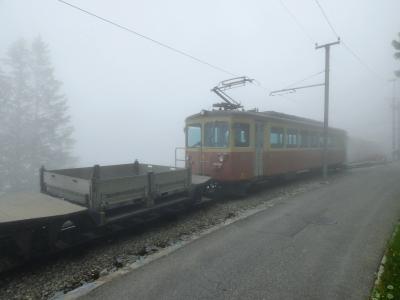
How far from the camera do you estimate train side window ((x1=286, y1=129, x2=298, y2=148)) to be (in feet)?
47.4

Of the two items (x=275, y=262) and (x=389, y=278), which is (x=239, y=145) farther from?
(x=389, y=278)

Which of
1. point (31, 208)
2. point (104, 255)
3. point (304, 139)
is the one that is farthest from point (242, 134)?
point (31, 208)

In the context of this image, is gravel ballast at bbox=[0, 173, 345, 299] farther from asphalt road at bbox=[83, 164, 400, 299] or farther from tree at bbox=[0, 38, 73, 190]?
tree at bbox=[0, 38, 73, 190]

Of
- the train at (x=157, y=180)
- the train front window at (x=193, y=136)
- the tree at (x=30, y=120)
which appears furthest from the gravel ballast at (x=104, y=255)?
the tree at (x=30, y=120)

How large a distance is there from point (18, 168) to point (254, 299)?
24720mm

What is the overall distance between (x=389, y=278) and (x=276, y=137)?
9059mm

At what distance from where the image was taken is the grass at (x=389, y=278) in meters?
4.27

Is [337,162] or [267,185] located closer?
[267,185]

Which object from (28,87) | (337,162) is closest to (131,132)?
(28,87)

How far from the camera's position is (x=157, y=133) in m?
102

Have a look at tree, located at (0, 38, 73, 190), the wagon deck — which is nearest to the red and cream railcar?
the wagon deck

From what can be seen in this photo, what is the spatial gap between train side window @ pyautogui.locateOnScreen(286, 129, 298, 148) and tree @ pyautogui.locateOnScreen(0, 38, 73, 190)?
2001 centimetres

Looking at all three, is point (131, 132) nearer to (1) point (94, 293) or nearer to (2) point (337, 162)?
(2) point (337, 162)

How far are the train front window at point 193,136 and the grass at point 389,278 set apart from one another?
746cm
